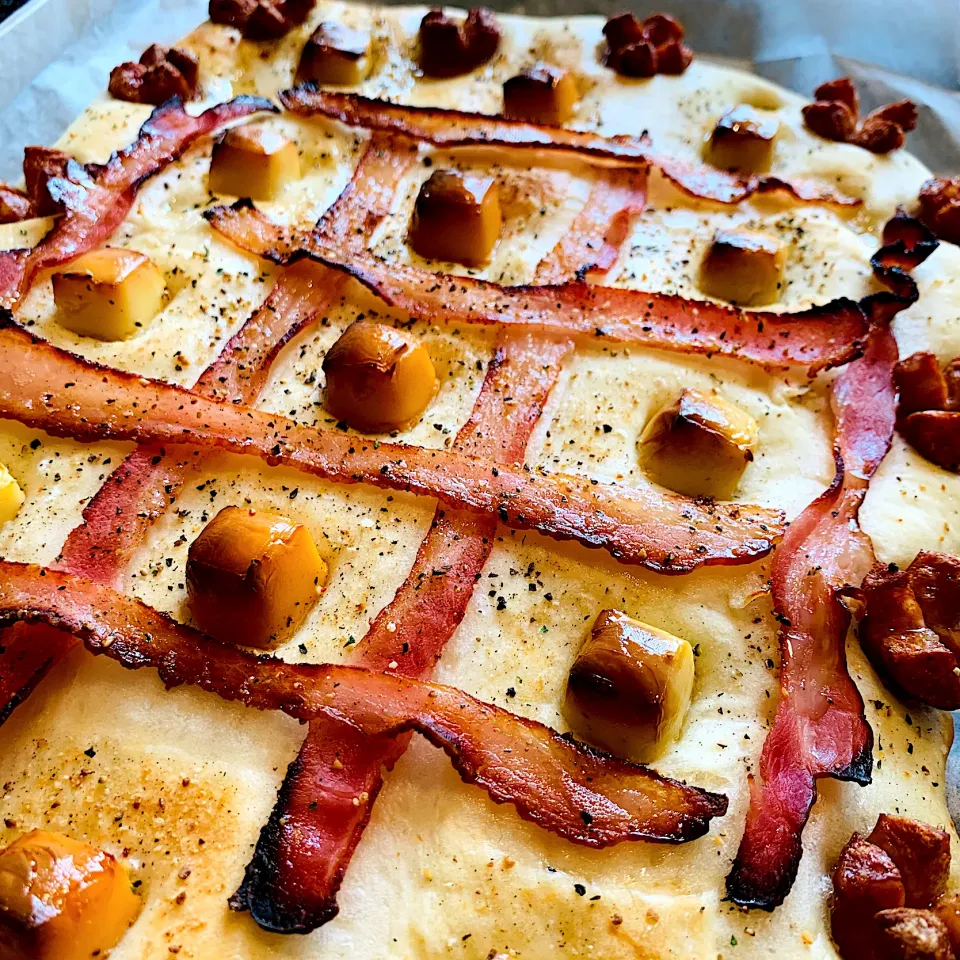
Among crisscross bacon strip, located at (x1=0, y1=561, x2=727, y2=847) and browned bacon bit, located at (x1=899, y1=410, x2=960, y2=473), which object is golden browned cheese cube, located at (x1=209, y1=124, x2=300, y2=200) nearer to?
crisscross bacon strip, located at (x1=0, y1=561, x2=727, y2=847)

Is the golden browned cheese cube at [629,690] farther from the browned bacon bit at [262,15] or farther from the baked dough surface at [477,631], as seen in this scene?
the browned bacon bit at [262,15]

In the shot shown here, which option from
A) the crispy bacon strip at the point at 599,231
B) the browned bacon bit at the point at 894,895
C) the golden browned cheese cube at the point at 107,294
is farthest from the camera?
the crispy bacon strip at the point at 599,231

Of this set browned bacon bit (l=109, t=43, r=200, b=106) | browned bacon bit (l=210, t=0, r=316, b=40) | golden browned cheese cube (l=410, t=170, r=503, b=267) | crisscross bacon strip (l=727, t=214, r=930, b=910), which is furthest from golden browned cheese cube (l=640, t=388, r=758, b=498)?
browned bacon bit (l=210, t=0, r=316, b=40)

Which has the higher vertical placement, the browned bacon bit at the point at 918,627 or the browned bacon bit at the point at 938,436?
the browned bacon bit at the point at 938,436

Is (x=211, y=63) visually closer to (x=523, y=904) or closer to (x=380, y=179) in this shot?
(x=380, y=179)

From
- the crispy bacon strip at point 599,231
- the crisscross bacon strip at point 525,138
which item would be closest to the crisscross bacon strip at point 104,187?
the crisscross bacon strip at point 525,138

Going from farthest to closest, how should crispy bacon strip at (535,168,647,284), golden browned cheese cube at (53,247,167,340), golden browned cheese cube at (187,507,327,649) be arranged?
crispy bacon strip at (535,168,647,284) < golden browned cheese cube at (53,247,167,340) < golden browned cheese cube at (187,507,327,649)

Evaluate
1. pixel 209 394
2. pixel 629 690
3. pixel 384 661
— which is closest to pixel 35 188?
pixel 209 394
